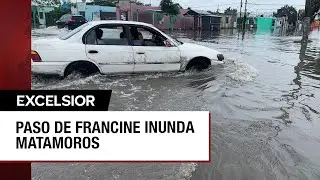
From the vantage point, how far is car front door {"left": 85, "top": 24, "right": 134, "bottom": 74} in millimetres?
7379

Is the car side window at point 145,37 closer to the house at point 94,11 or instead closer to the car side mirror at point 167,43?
the car side mirror at point 167,43

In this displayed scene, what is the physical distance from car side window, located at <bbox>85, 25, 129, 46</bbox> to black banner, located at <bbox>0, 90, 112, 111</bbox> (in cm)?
575

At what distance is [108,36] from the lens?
7789mm

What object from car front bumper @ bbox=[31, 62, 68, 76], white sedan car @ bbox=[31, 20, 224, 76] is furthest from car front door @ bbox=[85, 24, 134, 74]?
car front bumper @ bbox=[31, 62, 68, 76]

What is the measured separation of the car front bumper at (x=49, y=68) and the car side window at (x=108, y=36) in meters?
0.77

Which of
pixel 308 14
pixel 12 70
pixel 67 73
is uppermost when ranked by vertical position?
pixel 308 14

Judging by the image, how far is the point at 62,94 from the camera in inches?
69.6

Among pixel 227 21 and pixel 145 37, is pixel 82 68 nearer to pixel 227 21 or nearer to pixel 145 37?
pixel 145 37

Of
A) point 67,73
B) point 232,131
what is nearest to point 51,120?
point 232,131

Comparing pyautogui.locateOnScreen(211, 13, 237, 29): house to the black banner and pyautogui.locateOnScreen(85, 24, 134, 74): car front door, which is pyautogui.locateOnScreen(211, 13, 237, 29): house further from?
the black banner

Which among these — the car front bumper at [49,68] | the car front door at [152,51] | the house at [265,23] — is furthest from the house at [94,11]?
the car front bumper at [49,68]

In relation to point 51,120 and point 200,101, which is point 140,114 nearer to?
point 51,120

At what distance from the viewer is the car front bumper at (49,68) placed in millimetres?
6926

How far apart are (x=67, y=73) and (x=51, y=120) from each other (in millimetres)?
5597
